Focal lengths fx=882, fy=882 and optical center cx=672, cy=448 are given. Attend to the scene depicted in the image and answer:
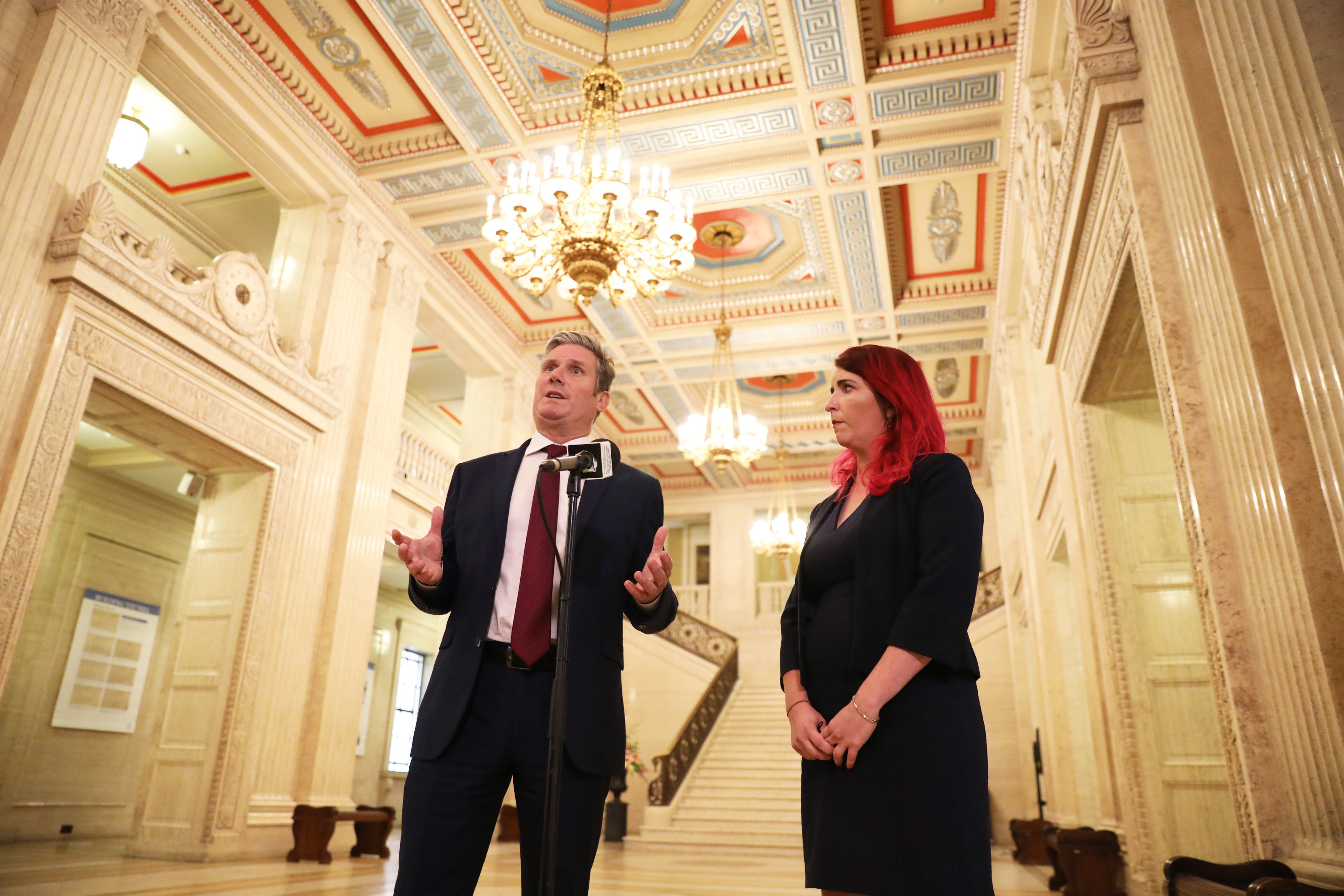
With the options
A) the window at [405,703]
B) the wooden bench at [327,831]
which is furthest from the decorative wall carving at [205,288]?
the window at [405,703]

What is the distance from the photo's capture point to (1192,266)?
124 inches

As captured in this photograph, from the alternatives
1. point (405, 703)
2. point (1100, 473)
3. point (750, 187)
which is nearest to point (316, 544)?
point (750, 187)

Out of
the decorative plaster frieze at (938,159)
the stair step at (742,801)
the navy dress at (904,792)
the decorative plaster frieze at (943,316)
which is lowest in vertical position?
the stair step at (742,801)

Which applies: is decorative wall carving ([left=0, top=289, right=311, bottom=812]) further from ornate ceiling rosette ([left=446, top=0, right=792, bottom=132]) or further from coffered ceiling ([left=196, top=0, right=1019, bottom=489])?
ornate ceiling rosette ([left=446, top=0, right=792, bottom=132])

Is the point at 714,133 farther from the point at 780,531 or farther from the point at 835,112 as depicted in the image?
the point at 780,531

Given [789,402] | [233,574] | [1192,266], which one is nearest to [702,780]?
[789,402]

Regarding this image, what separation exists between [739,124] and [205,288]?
4482 millimetres

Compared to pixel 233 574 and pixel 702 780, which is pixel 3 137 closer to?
pixel 233 574

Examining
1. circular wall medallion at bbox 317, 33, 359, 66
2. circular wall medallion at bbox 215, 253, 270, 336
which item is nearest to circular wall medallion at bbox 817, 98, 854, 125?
circular wall medallion at bbox 317, 33, 359, 66

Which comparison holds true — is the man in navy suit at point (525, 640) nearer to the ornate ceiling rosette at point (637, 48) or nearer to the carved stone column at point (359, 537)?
the ornate ceiling rosette at point (637, 48)

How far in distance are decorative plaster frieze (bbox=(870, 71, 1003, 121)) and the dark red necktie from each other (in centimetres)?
639

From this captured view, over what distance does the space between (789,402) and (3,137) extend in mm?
10393

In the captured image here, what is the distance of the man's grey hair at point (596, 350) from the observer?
210 centimetres

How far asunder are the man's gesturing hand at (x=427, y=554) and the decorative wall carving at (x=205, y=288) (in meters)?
4.90
